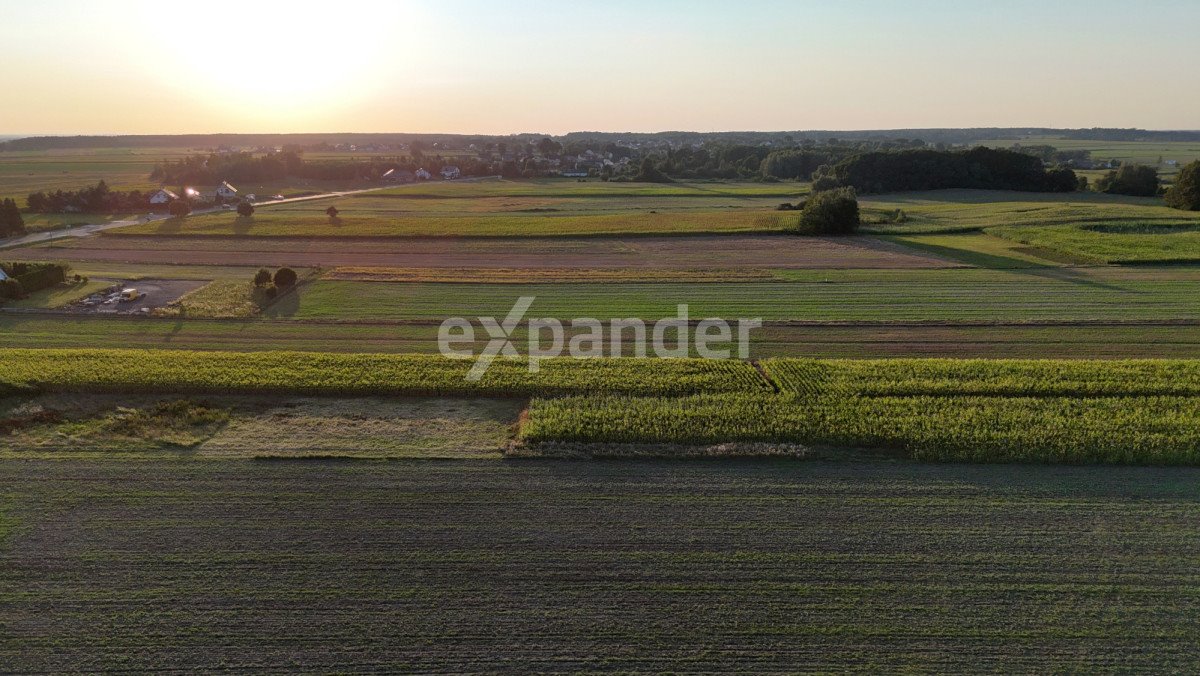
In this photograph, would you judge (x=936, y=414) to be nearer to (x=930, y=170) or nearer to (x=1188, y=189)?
(x=1188, y=189)

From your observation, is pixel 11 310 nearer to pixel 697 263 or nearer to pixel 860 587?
pixel 697 263

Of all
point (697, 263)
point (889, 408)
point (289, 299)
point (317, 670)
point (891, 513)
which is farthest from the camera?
point (697, 263)

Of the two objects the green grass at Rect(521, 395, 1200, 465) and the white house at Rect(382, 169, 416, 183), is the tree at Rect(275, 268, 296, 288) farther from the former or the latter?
the white house at Rect(382, 169, 416, 183)

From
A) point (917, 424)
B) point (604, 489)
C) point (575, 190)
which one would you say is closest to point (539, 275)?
point (917, 424)

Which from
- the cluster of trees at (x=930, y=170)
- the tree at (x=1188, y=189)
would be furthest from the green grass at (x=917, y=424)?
the cluster of trees at (x=930, y=170)

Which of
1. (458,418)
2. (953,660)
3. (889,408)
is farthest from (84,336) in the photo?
(953,660)

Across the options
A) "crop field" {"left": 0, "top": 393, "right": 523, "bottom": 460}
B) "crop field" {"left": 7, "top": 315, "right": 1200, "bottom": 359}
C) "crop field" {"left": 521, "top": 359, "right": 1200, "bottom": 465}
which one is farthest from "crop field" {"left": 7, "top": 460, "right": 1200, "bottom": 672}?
"crop field" {"left": 7, "top": 315, "right": 1200, "bottom": 359}

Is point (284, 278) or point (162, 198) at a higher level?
point (162, 198)
